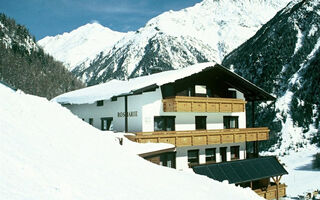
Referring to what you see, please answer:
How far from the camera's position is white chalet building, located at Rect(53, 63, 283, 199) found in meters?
21.9

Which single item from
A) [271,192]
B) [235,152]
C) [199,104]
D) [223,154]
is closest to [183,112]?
[199,104]

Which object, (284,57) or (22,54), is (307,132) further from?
(22,54)

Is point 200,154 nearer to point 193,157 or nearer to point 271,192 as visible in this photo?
point 193,157

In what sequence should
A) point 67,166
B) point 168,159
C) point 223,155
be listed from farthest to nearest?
point 223,155
point 168,159
point 67,166

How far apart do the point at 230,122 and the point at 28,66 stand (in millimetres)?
122165

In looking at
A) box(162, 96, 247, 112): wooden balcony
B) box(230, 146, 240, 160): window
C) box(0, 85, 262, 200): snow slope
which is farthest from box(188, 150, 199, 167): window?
box(0, 85, 262, 200): snow slope

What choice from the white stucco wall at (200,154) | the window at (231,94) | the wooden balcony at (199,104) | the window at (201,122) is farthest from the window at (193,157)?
the window at (231,94)

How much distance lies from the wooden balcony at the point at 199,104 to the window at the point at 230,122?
174 centimetres

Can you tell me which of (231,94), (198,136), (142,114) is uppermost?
(231,94)

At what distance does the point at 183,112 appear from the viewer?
79.3 feet

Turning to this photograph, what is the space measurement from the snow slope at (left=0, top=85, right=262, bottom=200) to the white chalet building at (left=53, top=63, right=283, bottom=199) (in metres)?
8.85

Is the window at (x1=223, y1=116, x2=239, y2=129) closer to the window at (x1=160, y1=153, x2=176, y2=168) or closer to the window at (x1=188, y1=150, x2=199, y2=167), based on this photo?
the window at (x1=188, y1=150, x2=199, y2=167)

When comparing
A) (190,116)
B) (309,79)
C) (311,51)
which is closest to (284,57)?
(311,51)

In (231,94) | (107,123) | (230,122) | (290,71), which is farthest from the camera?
(290,71)
